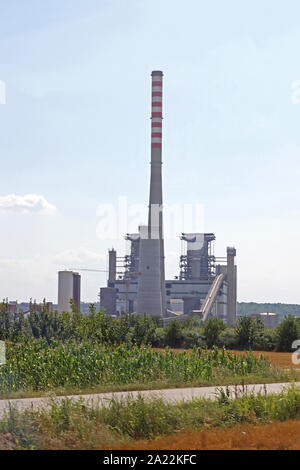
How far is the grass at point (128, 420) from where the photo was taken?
7.12m

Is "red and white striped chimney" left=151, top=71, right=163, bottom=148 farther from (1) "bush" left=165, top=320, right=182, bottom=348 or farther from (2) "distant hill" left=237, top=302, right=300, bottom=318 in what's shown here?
(2) "distant hill" left=237, top=302, right=300, bottom=318

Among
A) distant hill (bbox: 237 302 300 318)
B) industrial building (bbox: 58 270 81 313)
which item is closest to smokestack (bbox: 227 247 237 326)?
industrial building (bbox: 58 270 81 313)

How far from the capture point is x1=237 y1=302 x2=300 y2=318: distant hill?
16541 centimetres

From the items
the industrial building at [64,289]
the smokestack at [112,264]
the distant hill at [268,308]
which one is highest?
the smokestack at [112,264]

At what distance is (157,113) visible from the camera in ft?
187

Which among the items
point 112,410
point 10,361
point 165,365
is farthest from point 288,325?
A: point 112,410

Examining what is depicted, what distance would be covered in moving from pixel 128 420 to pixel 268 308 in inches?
6535

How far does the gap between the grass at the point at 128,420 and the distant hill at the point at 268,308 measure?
15553 cm

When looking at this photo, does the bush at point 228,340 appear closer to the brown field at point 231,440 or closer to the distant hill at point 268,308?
the brown field at point 231,440

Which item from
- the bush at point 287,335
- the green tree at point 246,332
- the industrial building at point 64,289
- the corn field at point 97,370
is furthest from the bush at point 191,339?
the industrial building at point 64,289

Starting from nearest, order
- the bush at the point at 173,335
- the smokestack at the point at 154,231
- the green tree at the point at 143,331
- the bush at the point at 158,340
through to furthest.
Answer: the green tree at the point at 143,331 < the bush at the point at 173,335 < the bush at the point at 158,340 < the smokestack at the point at 154,231

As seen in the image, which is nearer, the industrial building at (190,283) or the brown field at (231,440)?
the brown field at (231,440)

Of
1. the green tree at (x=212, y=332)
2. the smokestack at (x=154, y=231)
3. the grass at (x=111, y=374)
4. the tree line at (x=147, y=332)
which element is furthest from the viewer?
the smokestack at (x=154, y=231)
